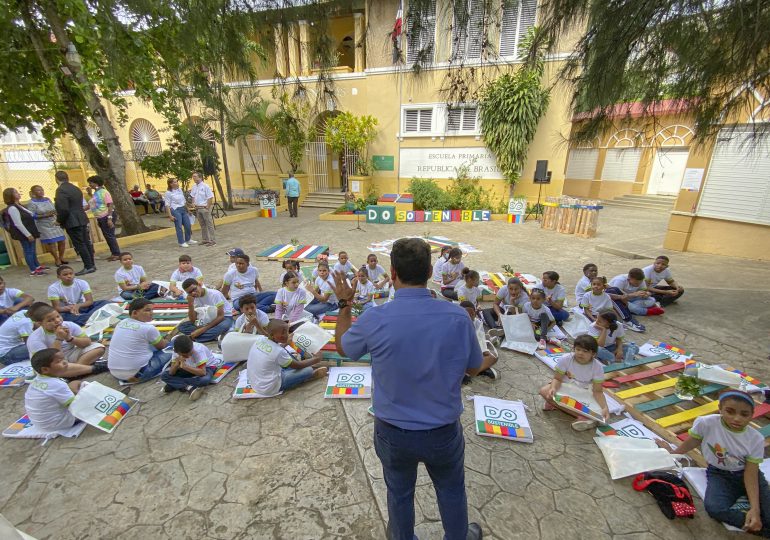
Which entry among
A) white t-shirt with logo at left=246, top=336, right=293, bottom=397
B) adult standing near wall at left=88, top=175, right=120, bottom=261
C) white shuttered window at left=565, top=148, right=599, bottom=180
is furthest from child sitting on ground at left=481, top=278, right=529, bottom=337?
white shuttered window at left=565, top=148, right=599, bottom=180

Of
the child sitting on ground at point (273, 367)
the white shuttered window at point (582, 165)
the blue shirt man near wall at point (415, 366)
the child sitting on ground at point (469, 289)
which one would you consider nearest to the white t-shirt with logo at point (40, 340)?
the child sitting on ground at point (273, 367)

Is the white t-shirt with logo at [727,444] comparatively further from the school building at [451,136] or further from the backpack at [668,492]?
the school building at [451,136]

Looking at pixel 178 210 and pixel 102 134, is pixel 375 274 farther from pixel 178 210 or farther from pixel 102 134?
pixel 102 134

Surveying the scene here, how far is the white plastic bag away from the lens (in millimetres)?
2861

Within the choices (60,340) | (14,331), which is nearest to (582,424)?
(60,340)

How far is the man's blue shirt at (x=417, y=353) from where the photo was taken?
1688 mm

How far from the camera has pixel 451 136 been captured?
50.0 ft

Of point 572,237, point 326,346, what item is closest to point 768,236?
point 572,237

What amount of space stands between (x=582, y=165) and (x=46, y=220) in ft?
80.2

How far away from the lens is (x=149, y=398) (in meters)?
3.90

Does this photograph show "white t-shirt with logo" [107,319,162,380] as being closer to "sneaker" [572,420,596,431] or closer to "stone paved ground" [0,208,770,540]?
"stone paved ground" [0,208,770,540]

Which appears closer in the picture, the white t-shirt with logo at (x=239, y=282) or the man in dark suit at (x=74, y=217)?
the white t-shirt with logo at (x=239, y=282)

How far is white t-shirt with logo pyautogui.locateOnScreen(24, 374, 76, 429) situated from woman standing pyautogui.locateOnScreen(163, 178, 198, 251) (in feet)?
24.4

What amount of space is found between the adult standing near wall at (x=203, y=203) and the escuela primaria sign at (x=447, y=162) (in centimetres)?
904
